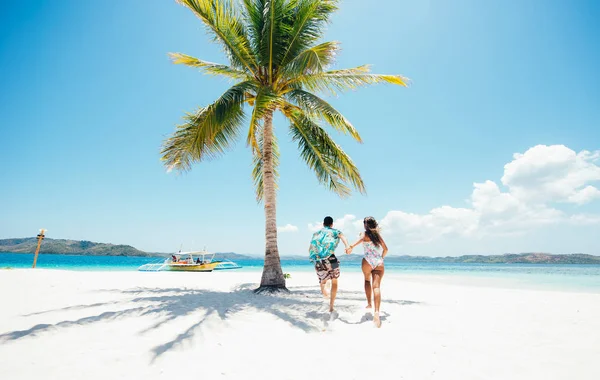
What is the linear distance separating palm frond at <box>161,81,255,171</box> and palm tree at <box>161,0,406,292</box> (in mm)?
26

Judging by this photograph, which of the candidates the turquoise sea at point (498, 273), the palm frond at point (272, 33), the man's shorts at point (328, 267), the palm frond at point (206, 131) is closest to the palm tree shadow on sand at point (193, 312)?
the man's shorts at point (328, 267)

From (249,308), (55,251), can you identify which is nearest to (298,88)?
(249,308)

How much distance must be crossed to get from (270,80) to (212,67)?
87.5 inches

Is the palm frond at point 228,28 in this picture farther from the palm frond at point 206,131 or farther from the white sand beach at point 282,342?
the white sand beach at point 282,342

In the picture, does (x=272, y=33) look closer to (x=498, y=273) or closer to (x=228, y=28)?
(x=228, y=28)

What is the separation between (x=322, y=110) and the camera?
8.99 meters

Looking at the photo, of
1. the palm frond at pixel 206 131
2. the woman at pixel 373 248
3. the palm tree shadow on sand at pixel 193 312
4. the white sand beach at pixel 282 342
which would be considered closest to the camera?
the white sand beach at pixel 282 342

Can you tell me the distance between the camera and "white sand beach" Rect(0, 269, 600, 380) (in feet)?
10.3

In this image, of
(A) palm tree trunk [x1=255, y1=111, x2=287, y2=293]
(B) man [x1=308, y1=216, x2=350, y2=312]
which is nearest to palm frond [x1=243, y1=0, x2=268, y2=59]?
(A) palm tree trunk [x1=255, y1=111, x2=287, y2=293]

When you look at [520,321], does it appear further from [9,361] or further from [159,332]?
[9,361]

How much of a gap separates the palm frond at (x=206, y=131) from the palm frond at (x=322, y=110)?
1.49m

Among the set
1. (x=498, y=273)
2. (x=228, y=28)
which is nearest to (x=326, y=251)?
(x=228, y=28)

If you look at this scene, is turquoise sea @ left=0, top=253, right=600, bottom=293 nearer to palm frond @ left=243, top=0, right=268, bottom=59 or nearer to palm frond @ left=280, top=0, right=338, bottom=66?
palm frond @ left=280, top=0, right=338, bottom=66

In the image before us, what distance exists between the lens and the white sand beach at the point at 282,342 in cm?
315
